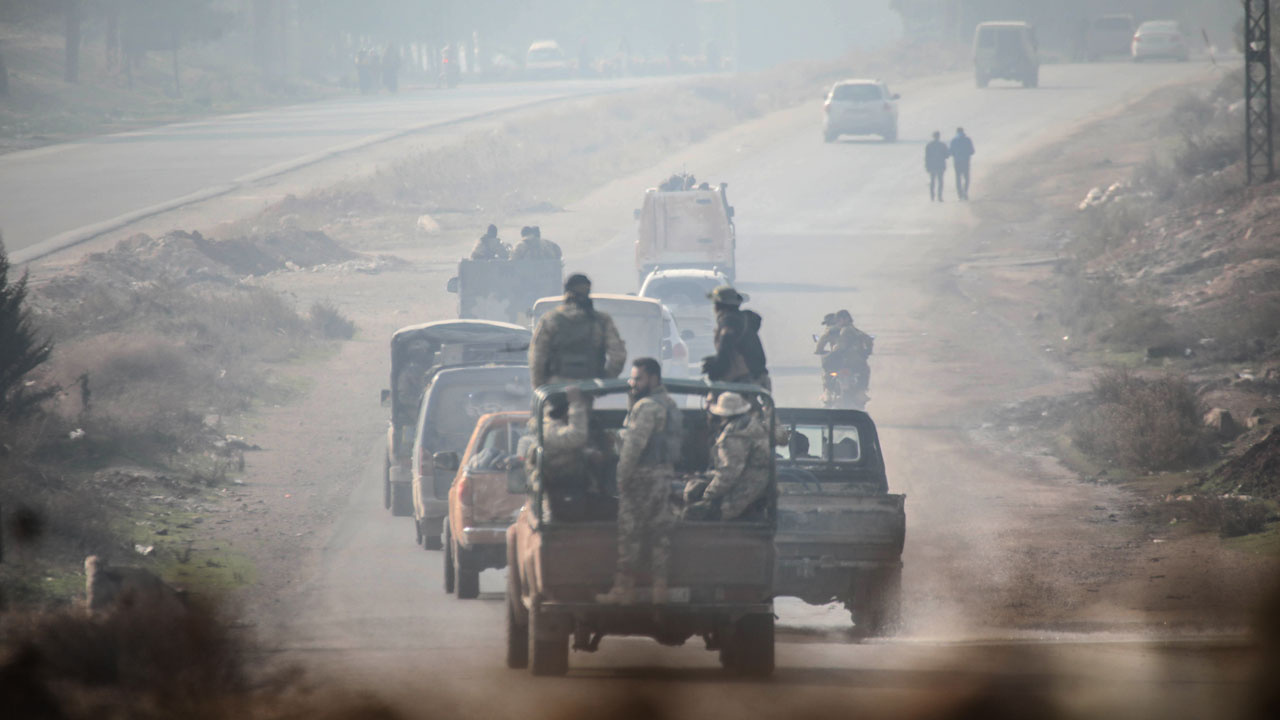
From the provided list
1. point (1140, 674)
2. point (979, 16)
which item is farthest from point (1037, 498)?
point (979, 16)

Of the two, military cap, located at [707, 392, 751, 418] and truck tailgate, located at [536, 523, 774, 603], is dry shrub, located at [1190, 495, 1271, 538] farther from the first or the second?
truck tailgate, located at [536, 523, 774, 603]

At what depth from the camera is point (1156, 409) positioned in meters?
19.0

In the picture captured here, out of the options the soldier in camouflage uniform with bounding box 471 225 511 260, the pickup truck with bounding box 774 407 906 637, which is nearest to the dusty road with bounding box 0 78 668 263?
the soldier in camouflage uniform with bounding box 471 225 511 260

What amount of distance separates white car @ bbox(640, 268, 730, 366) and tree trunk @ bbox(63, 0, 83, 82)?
52.0 meters

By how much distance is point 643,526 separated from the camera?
8.69 meters

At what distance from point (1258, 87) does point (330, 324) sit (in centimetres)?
1887

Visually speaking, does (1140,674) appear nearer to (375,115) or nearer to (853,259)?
(853,259)

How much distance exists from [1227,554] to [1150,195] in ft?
81.7

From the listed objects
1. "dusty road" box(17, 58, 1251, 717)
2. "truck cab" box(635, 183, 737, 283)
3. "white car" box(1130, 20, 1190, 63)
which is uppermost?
"white car" box(1130, 20, 1190, 63)

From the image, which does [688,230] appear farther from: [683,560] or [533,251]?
[683,560]

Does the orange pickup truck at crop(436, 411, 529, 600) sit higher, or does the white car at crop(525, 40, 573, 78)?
the white car at crop(525, 40, 573, 78)

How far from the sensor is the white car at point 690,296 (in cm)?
2330

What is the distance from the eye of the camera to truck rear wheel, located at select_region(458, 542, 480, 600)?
1225 centimetres

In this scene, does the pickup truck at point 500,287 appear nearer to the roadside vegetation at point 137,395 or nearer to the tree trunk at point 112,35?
the roadside vegetation at point 137,395
